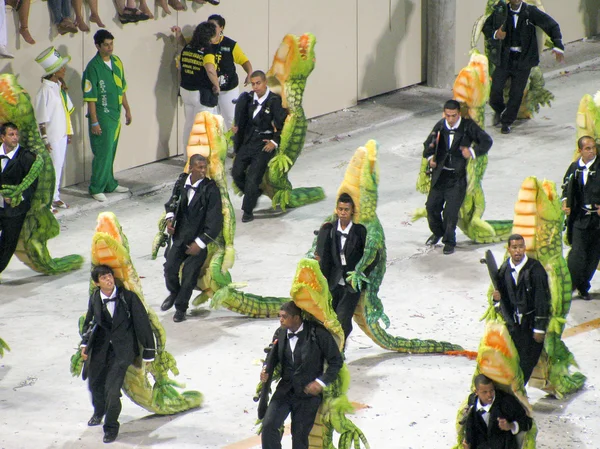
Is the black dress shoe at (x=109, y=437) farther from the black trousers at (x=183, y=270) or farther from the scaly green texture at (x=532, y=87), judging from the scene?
the scaly green texture at (x=532, y=87)

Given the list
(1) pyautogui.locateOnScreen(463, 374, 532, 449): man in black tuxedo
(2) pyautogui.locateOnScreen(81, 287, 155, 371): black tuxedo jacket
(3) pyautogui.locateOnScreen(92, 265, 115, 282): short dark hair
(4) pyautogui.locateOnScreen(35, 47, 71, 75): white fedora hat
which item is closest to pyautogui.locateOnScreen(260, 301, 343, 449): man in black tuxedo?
(1) pyautogui.locateOnScreen(463, 374, 532, 449): man in black tuxedo

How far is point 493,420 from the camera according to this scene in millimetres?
8969

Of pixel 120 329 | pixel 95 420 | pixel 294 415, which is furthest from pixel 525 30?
pixel 294 415

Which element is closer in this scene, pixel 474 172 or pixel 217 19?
pixel 474 172

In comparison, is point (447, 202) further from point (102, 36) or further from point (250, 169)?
point (102, 36)

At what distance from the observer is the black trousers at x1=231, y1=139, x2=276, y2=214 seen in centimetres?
1514

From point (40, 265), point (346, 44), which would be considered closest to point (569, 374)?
point (40, 265)

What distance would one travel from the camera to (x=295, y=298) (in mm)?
9305

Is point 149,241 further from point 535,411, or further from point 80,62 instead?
point 535,411

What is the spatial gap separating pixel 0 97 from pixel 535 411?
6.01 m

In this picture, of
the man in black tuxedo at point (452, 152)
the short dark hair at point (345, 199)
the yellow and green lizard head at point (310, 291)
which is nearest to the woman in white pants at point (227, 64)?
the man in black tuxedo at point (452, 152)

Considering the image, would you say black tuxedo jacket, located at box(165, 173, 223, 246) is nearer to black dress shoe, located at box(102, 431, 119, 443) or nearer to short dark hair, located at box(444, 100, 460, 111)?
black dress shoe, located at box(102, 431, 119, 443)

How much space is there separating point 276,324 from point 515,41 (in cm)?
717

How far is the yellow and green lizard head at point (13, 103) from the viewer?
1302cm
